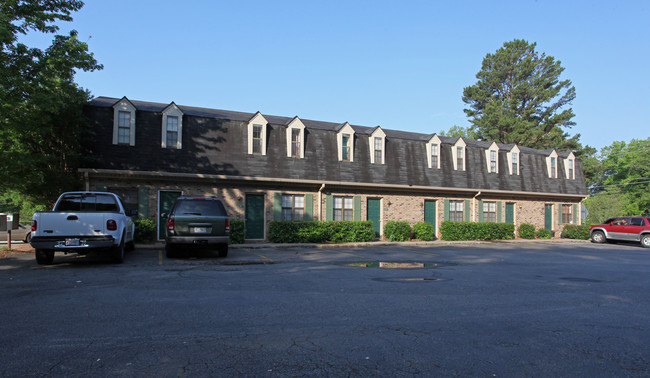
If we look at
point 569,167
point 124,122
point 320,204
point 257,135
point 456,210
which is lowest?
point 456,210

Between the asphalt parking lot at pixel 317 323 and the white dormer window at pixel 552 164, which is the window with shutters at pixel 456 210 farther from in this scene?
the asphalt parking lot at pixel 317 323

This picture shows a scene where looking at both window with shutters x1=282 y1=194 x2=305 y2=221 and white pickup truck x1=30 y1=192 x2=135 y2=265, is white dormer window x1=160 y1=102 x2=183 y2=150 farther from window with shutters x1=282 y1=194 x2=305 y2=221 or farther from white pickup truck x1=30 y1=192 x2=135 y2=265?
white pickup truck x1=30 y1=192 x2=135 y2=265

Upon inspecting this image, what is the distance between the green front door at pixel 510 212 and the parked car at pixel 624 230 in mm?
4815

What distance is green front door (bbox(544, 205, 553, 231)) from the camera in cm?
2852

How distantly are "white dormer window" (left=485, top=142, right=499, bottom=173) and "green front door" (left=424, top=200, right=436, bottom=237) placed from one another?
5442mm

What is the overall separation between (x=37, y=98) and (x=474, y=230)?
21426mm

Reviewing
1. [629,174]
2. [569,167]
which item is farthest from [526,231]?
[629,174]

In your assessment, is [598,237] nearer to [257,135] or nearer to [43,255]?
[257,135]

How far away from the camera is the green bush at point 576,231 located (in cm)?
2758

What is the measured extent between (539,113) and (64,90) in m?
49.5

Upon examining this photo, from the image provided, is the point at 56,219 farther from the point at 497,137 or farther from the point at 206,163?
the point at 497,137

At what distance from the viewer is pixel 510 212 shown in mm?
27031

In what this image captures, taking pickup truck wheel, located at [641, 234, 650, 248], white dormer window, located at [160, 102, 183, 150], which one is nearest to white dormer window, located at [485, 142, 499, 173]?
pickup truck wheel, located at [641, 234, 650, 248]

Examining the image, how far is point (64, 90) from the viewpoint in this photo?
15.9 metres
